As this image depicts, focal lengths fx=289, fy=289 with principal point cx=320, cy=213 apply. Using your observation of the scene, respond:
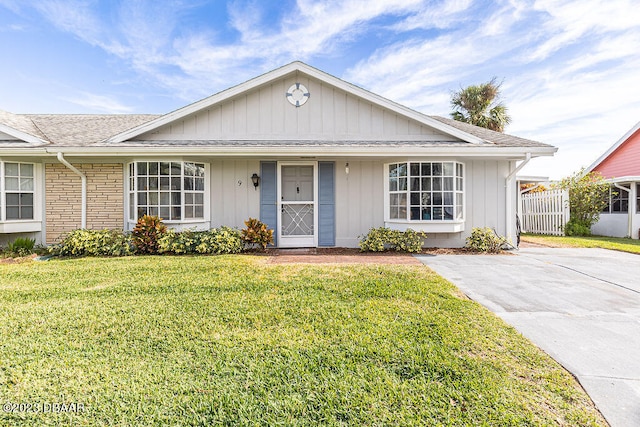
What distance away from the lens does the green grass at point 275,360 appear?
1753 millimetres

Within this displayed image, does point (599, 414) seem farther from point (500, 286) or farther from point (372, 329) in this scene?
point (500, 286)

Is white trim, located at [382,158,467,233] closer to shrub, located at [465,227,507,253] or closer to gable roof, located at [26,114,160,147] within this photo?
shrub, located at [465,227,507,253]

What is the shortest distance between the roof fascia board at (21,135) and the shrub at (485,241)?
1076 centimetres

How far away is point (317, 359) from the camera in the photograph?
228cm

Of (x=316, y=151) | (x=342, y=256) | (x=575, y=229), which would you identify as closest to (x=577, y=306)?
(x=342, y=256)

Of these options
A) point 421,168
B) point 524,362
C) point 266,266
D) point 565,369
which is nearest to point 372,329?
point 524,362

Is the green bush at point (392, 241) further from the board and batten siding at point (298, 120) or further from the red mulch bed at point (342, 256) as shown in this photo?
the board and batten siding at point (298, 120)

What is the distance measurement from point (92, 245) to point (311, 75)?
22.0 feet

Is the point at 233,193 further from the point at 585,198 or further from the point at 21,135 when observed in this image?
the point at 585,198

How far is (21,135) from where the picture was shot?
23.0 feet

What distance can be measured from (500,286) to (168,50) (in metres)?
13.8

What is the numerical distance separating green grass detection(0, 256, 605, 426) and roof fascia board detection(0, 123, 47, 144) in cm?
491

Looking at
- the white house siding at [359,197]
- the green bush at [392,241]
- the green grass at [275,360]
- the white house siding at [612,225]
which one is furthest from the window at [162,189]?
the white house siding at [612,225]

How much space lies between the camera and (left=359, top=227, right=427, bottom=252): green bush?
279 inches
